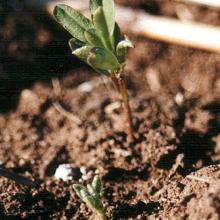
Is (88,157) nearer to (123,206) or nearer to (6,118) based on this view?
(123,206)

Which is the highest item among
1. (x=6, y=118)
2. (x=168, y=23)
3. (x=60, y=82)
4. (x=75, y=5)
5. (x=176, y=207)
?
(x=75, y=5)

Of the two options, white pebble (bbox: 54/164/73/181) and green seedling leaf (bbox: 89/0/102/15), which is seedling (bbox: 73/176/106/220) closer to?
white pebble (bbox: 54/164/73/181)

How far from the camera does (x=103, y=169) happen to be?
1801 millimetres

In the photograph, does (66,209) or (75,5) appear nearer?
(66,209)

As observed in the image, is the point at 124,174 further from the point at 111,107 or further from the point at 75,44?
the point at 75,44

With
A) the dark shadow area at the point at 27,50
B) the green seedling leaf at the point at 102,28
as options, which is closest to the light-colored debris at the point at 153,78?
the dark shadow area at the point at 27,50

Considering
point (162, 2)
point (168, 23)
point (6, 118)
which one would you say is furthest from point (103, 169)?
point (162, 2)

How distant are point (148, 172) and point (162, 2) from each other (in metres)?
1.28

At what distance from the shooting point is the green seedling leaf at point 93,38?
1.54 metres

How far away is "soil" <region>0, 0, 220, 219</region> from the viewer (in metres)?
1.59

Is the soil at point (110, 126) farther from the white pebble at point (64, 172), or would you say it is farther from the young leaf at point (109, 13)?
the young leaf at point (109, 13)

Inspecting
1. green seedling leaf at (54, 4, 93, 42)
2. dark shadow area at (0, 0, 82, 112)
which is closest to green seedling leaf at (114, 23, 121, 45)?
green seedling leaf at (54, 4, 93, 42)

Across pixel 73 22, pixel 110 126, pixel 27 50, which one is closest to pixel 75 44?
pixel 73 22

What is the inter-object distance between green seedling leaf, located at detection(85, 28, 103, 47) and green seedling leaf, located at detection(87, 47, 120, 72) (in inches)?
1.4
